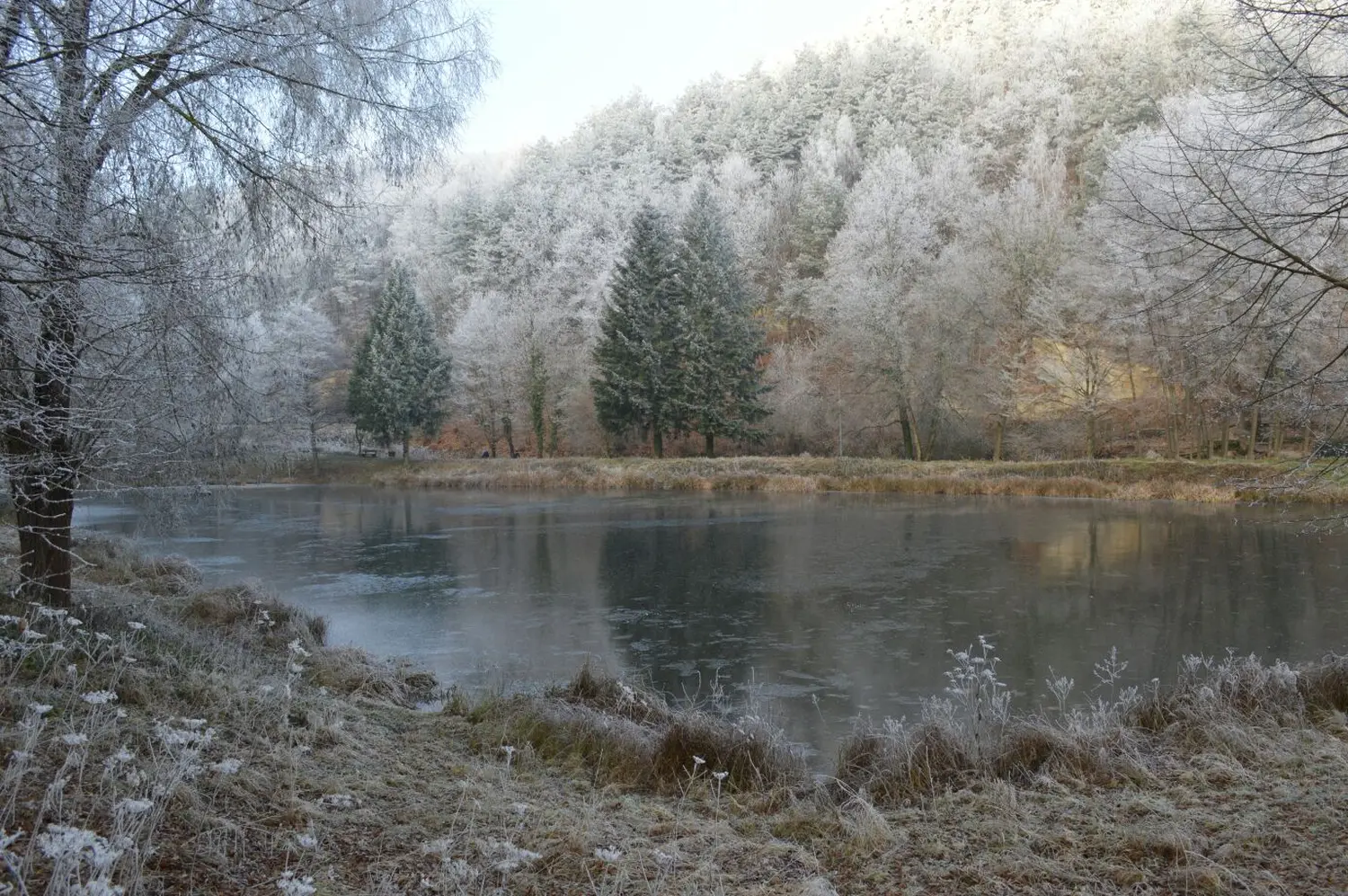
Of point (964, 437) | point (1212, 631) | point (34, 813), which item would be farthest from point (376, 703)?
point (964, 437)

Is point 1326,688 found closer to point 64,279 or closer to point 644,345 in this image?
point 64,279

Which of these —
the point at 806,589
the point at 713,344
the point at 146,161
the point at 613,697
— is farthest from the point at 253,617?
the point at 713,344

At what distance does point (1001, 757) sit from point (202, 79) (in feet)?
18.8

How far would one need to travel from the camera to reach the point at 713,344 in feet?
114

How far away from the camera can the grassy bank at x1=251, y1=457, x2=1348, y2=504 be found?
23547mm

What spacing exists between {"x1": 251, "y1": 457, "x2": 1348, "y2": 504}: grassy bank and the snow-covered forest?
199 cm

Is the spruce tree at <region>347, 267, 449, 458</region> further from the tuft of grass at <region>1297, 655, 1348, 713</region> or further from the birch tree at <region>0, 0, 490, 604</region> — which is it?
the tuft of grass at <region>1297, 655, 1348, 713</region>

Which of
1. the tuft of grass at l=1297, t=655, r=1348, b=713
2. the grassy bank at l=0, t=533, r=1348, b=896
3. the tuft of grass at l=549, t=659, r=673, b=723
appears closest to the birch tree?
the grassy bank at l=0, t=533, r=1348, b=896

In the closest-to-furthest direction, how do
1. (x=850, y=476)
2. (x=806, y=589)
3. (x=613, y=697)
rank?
1. (x=613, y=697)
2. (x=806, y=589)
3. (x=850, y=476)

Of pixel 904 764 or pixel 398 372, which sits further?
pixel 398 372

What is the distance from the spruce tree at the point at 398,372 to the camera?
38.5 m

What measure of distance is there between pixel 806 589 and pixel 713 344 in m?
23.1

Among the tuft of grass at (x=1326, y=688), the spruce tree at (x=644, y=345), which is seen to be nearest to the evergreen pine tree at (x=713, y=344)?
the spruce tree at (x=644, y=345)

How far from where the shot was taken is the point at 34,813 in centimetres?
281
